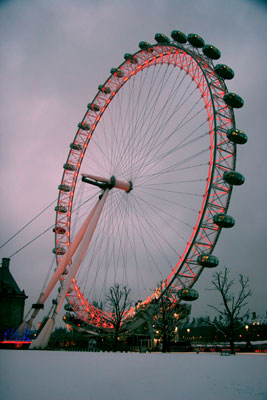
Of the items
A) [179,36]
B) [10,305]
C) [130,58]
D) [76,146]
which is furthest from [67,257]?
[10,305]

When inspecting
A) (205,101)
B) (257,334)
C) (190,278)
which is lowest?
(257,334)

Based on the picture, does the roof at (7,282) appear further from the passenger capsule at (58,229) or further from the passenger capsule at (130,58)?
the passenger capsule at (130,58)

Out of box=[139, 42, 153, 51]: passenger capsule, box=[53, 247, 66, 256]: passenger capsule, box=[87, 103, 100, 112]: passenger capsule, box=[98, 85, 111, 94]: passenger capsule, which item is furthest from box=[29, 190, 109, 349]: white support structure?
box=[139, 42, 153, 51]: passenger capsule

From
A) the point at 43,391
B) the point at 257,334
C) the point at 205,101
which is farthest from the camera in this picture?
the point at 257,334

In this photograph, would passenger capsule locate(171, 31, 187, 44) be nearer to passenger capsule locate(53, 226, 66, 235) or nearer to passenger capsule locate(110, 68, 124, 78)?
passenger capsule locate(110, 68, 124, 78)

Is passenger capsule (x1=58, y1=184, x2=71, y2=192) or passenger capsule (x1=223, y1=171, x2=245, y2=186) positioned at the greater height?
passenger capsule (x1=58, y1=184, x2=71, y2=192)

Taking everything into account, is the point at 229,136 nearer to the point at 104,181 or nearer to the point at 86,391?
the point at 104,181

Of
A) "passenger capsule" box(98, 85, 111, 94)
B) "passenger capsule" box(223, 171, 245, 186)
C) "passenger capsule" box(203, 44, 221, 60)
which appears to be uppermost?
"passenger capsule" box(98, 85, 111, 94)

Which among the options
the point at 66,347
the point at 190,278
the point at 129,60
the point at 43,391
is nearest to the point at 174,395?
the point at 43,391

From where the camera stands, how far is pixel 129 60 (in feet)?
99.5

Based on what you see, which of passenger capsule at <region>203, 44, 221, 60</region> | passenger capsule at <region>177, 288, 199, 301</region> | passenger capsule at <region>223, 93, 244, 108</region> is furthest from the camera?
passenger capsule at <region>203, 44, 221, 60</region>

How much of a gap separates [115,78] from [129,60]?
235 cm

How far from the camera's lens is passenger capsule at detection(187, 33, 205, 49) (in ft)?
76.5

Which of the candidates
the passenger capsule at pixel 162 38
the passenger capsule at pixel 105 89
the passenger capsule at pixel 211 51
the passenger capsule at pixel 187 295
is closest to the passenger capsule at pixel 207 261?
the passenger capsule at pixel 187 295
